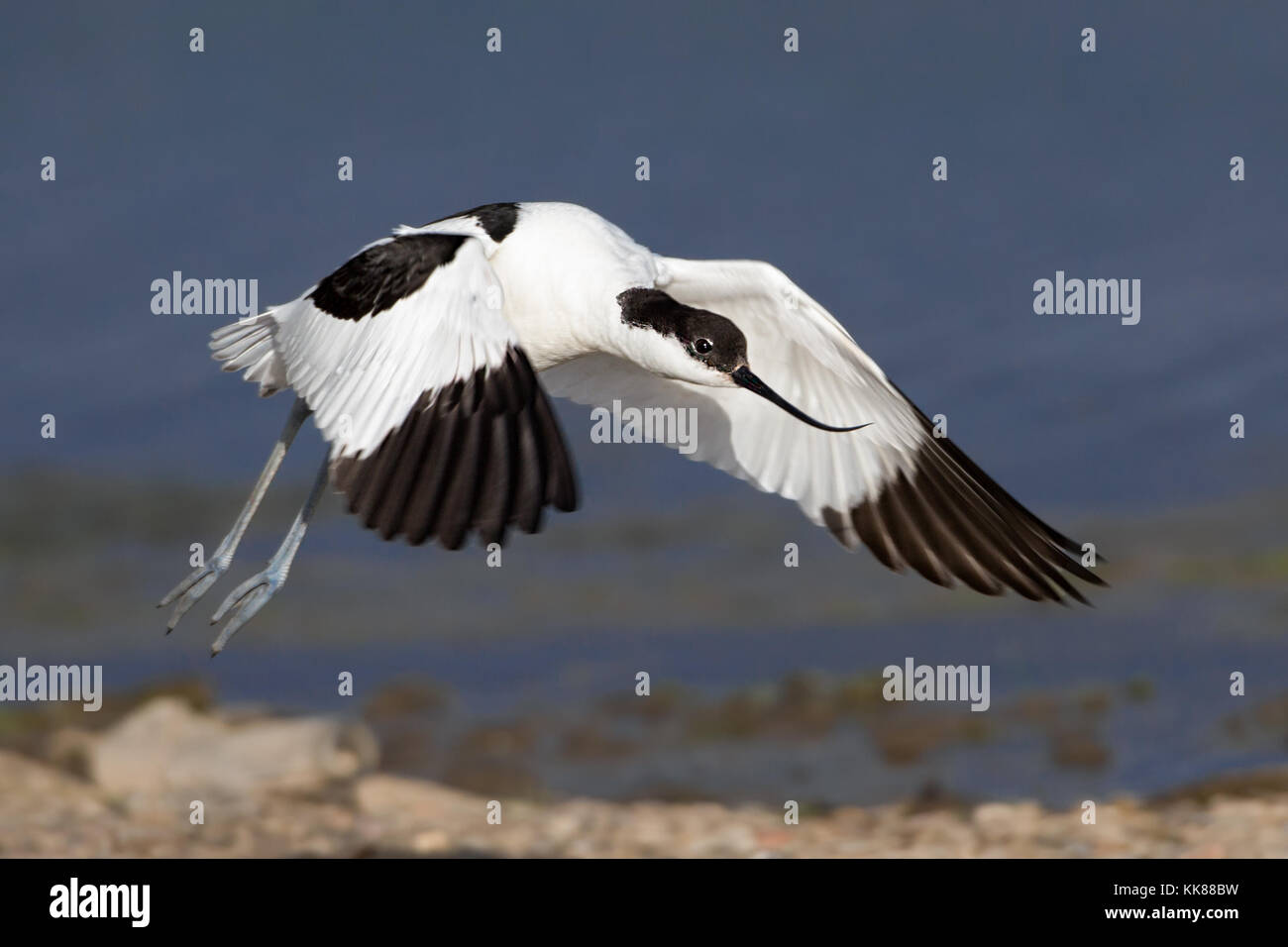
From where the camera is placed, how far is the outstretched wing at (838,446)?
29.6 feet

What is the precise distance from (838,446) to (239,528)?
11.5 feet

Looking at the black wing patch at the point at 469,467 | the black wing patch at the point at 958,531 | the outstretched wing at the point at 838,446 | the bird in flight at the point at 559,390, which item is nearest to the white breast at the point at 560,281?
the bird in flight at the point at 559,390

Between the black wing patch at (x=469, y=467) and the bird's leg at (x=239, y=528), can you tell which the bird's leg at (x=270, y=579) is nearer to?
the bird's leg at (x=239, y=528)

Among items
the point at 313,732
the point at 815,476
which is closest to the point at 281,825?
the point at 313,732

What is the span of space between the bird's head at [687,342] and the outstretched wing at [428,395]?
922 millimetres

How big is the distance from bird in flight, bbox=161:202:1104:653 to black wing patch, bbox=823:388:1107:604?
11 millimetres

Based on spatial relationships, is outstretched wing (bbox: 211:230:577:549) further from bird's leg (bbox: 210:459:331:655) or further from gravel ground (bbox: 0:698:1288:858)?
gravel ground (bbox: 0:698:1288:858)

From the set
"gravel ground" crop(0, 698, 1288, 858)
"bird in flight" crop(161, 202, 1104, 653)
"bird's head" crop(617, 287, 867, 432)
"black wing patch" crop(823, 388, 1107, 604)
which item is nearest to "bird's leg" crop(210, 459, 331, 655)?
"bird in flight" crop(161, 202, 1104, 653)

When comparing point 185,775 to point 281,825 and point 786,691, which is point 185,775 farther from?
point 786,691

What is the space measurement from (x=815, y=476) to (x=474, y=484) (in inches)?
130

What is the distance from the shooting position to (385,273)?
25.0 ft

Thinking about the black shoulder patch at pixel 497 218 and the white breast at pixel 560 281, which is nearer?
the white breast at pixel 560 281

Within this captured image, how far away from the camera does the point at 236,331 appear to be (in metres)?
9.16

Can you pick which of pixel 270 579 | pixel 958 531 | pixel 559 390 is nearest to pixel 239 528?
pixel 270 579
